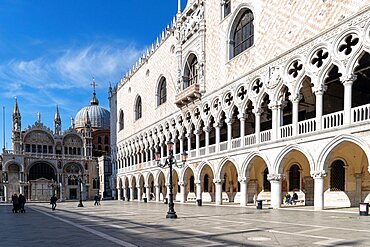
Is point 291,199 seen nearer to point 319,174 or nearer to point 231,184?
point 319,174

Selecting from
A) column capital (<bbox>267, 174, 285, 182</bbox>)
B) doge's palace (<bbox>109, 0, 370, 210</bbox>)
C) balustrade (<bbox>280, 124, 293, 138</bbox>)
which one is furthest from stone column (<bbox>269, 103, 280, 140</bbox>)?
column capital (<bbox>267, 174, 285, 182</bbox>)

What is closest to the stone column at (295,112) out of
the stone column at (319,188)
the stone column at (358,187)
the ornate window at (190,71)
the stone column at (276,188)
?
the stone column at (319,188)

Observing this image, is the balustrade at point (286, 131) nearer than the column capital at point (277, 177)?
Yes

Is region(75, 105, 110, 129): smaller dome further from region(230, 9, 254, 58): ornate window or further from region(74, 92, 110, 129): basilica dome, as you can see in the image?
region(230, 9, 254, 58): ornate window

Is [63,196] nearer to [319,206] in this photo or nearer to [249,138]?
[249,138]

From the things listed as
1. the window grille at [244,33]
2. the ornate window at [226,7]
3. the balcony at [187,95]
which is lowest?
the balcony at [187,95]

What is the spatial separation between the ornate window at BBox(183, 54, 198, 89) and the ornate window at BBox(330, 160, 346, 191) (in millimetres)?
15648

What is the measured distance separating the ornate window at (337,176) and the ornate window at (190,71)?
51.3 ft

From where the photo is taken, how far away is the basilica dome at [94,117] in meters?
76.9

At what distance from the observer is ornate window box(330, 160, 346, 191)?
19.4 meters

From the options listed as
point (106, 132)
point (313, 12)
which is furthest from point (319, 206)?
point (106, 132)

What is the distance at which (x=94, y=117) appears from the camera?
77625 mm

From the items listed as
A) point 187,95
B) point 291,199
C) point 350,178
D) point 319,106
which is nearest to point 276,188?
point 291,199

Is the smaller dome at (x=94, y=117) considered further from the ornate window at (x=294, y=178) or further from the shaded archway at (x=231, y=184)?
the ornate window at (x=294, y=178)
